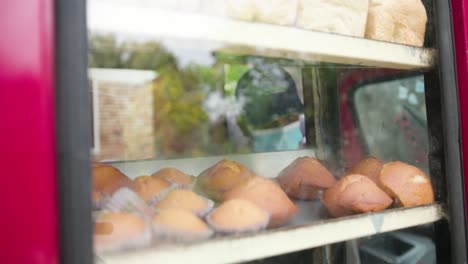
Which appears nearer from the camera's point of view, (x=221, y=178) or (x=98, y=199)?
(x=98, y=199)

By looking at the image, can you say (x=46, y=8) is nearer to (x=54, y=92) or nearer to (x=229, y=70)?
(x=54, y=92)

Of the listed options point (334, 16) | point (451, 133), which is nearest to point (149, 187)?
point (334, 16)

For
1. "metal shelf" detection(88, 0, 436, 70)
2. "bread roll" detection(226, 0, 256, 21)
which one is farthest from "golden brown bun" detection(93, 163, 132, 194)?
"bread roll" detection(226, 0, 256, 21)

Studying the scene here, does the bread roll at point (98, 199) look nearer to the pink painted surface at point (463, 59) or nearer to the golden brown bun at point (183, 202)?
the golden brown bun at point (183, 202)

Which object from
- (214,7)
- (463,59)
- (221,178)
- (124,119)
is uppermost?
(214,7)

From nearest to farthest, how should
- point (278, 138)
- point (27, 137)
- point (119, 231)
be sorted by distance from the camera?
point (27, 137) → point (119, 231) → point (278, 138)

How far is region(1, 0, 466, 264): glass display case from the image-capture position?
0.78m

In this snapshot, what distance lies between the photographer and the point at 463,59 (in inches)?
47.6

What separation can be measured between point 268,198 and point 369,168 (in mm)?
498

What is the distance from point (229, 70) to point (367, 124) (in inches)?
55.6

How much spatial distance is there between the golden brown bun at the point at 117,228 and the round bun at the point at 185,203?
136 millimetres

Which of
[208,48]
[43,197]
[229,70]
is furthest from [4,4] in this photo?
[229,70]

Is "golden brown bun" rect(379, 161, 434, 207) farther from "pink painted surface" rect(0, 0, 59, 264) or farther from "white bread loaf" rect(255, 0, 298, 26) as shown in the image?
"pink painted surface" rect(0, 0, 59, 264)

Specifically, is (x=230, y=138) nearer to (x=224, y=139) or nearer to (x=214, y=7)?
(x=224, y=139)
